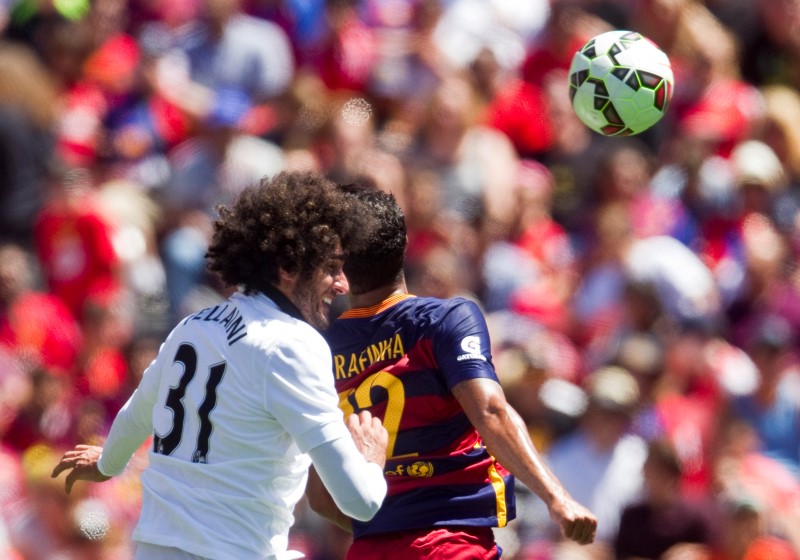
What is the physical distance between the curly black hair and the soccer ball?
2.82 metres

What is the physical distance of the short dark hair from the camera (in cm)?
511

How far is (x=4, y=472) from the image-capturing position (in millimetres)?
7848

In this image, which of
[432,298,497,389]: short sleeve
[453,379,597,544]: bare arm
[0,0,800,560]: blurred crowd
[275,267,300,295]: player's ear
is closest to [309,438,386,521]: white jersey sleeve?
[275,267,300,295]: player's ear

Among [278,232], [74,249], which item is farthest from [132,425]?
[74,249]

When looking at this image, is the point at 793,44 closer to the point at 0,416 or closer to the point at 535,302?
the point at 535,302

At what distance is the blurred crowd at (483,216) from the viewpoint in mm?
7867

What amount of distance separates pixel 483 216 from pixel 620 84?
277 centimetres

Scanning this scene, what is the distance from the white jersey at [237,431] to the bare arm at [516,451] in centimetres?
79

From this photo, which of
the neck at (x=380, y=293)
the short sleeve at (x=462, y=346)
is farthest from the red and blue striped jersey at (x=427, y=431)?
the neck at (x=380, y=293)

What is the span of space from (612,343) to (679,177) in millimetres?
1721

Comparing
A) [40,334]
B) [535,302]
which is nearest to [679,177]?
[535,302]

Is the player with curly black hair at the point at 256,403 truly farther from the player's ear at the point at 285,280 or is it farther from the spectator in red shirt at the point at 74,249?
the spectator in red shirt at the point at 74,249

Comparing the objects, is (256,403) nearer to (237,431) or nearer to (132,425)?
(237,431)

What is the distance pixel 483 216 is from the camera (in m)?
9.38
